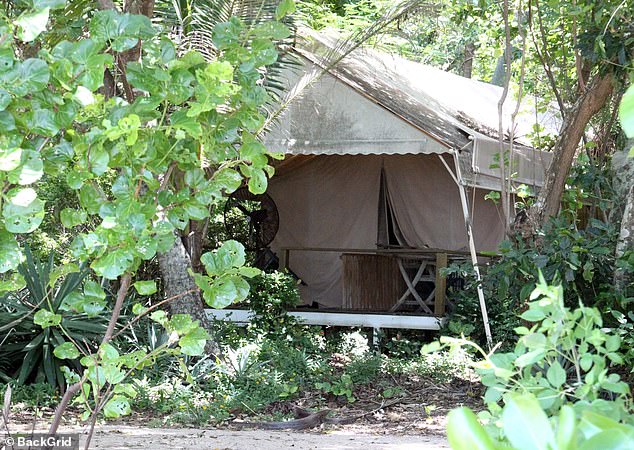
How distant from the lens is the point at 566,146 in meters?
7.00

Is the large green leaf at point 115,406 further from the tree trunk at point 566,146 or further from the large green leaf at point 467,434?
the tree trunk at point 566,146

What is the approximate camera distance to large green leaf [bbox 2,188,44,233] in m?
2.28

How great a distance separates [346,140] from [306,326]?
86.1 inches

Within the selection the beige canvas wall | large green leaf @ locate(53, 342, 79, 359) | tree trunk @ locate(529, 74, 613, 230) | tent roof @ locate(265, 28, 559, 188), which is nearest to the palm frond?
tent roof @ locate(265, 28, 559, 188)

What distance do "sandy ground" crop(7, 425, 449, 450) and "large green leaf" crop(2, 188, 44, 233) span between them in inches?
123

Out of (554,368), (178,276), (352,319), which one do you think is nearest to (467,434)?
(554,368)

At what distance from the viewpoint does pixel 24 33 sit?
220cm

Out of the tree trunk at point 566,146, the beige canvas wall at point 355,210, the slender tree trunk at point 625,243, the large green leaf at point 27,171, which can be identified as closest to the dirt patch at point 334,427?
the slender tree trunk at point 625,243

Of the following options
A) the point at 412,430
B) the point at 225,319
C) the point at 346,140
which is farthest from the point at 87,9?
the point at 412,430

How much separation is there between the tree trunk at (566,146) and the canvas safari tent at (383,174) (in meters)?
0.91

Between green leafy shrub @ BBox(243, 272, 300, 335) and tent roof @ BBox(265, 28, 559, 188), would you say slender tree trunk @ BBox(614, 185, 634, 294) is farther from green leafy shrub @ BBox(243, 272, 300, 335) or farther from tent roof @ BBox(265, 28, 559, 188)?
green leafy shrub @ BBox(243, 272, 300, 335)

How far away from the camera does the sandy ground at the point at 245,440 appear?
5344mm

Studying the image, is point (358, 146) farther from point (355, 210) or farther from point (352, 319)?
point (355, 210)

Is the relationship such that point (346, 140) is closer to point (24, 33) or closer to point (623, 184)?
point (623, 184)
